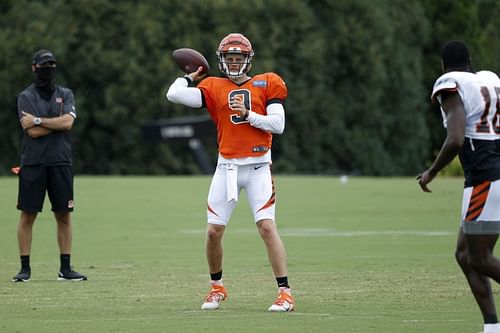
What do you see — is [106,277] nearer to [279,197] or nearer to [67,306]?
[67,306]

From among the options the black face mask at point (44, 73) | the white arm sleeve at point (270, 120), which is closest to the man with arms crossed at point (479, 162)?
the white arm sleeve at point (270, 120)

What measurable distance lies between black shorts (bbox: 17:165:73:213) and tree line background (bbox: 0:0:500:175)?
119 ft

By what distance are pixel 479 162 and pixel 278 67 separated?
46.4 m

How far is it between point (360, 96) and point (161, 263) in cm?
4422

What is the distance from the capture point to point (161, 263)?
47.1ft

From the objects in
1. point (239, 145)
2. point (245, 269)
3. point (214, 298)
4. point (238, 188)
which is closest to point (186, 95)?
point (239, 145)

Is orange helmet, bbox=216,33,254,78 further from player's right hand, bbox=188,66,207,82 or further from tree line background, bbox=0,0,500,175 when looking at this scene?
tree line background, bbox=0,0,500,175

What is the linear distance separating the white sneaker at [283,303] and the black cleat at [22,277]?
A: 135 inches

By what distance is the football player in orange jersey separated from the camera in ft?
33.1

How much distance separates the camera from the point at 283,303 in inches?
389

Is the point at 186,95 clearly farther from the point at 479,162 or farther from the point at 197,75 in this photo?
the point at 479,162

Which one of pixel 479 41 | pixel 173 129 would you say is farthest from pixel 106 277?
pixel 479 41

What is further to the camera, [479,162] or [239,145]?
[239,145]

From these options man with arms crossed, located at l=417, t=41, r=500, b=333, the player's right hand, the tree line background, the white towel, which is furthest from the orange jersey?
the tree line background
